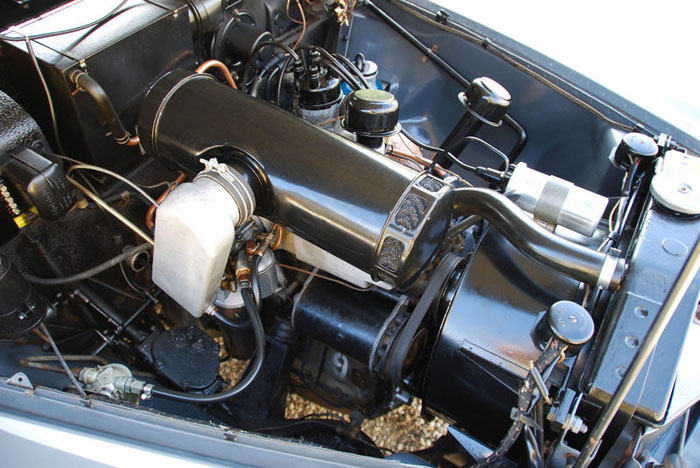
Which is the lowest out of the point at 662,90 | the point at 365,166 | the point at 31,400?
the point at 31,400

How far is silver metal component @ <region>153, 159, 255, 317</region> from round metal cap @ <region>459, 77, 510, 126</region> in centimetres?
76

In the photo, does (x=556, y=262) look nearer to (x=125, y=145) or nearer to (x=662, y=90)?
(x=125, y=145)

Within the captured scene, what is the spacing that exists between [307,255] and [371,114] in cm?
37

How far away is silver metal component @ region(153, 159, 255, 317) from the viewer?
92cm

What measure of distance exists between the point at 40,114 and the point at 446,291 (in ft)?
3.32

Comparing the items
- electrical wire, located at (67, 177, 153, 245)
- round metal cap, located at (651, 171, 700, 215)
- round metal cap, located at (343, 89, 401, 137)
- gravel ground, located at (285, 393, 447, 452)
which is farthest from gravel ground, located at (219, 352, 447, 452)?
round metal cap, located at (651, 171, 700, 215)

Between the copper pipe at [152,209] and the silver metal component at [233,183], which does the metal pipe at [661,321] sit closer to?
the silver metal component at [233,183]

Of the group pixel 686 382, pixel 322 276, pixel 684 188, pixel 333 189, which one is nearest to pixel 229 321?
pixel 322 276

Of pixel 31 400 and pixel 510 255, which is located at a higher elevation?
pixel 510 255

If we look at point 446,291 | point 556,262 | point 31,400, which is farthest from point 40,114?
point 556,262

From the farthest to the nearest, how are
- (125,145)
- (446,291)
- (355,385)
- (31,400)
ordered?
(355,385), (125,145), (446,291), (31,400)

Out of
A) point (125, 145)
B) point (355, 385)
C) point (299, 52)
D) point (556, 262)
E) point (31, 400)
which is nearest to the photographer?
point (31, 400)

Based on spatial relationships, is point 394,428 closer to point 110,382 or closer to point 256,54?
point 110,382

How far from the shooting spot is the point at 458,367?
0.99 metres
